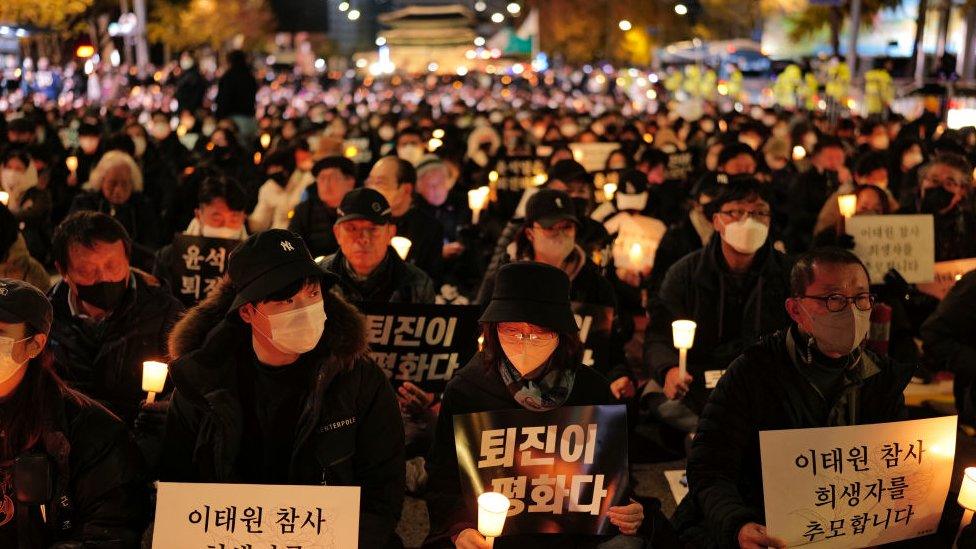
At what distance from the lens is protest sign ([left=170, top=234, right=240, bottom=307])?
7.03 meters

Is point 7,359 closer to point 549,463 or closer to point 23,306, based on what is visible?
point 23,306

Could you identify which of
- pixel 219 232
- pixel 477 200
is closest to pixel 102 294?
pixel 219 232

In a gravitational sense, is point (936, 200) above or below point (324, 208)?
above

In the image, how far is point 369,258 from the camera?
6035 millimetres

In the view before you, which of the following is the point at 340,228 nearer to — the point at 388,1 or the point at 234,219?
the point at 234,219

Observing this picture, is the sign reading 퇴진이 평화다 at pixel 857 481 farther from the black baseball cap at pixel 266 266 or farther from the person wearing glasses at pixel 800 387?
the black baseball cap at pixel 266 266

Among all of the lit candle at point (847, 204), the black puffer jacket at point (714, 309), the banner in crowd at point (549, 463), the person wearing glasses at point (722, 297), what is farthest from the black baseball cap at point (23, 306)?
the lit candle at point (847, 204)

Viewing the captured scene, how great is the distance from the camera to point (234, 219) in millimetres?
7586

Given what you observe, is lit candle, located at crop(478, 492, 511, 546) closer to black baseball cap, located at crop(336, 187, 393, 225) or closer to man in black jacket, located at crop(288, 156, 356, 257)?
black baseball cap, located at crop(336, 187, 393, 225)

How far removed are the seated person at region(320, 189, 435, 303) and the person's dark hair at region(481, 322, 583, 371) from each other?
175cm

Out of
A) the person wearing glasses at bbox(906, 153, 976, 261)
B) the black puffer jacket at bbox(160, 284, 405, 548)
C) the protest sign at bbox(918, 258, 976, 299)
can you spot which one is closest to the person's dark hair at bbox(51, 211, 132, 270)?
the black puffer jacket at bbox(160, 284, 405, 548)

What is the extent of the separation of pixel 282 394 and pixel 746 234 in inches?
113

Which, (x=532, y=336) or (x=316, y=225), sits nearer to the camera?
(x=532, y=336)

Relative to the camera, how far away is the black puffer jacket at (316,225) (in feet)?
27.9
